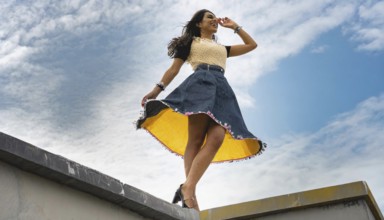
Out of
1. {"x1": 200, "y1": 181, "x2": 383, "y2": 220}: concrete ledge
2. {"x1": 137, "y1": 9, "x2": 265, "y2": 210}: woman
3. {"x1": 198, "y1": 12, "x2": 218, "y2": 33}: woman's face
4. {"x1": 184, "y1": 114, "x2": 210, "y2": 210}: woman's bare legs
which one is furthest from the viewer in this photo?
{"x1": 198, "y1": 12, "x2": 218, "y2": 33}: woman's face

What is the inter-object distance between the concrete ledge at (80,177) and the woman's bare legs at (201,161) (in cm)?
54

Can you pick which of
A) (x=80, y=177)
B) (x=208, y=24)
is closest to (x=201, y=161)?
(x=208, y=24)

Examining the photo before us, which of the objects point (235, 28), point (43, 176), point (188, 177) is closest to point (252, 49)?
point (235, 28)


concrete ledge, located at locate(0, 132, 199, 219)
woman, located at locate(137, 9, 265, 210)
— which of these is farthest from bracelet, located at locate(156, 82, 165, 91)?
concrete ledge, located at locate(0, 132, 199, 219)

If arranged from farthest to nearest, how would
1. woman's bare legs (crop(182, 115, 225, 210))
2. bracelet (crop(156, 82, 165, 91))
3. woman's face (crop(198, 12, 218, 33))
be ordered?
1. woman's face (crop(198, 12, 218, 33))
2. bracelet (crop(156, 82, 165, 91))
3. woman's bare legs (crop(182, 115, 225, 210))

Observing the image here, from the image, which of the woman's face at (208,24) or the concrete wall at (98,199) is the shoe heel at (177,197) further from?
the woman's face at (208,24)

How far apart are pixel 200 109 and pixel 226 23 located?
0.77 metres

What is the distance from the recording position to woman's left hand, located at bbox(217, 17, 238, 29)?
3.31 metres

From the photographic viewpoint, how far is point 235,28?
132 inches

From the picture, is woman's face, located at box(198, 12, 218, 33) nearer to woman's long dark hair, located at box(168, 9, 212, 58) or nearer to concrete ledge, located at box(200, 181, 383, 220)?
woman's long dark hair, located at box(168, 9, 212, 58)

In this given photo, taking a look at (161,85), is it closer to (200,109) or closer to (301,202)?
(200,109)

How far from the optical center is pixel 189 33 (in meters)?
3.35

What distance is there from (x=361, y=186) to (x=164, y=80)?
1.33 meters

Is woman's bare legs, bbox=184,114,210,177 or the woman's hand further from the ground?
the woman's hand
